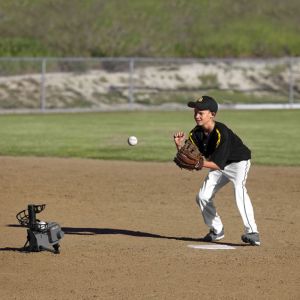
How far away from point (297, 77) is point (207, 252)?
34.1 m

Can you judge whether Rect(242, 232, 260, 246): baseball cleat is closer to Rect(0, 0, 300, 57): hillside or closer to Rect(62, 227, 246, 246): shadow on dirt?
Answer: Rect(62, 227, 246, 246): shadow on dirt

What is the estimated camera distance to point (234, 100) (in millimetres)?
40188

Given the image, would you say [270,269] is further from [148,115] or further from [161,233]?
[148,115]

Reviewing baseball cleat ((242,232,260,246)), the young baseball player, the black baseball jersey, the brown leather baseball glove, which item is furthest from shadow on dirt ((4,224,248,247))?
the brown leather baseball glove

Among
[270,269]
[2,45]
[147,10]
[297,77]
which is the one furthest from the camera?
[147,10]

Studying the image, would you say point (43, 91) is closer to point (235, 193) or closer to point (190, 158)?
point (235, 193)

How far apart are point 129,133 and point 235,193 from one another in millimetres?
15401

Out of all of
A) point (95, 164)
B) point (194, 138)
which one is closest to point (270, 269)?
point (194, 138)

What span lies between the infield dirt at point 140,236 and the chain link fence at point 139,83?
18.3m

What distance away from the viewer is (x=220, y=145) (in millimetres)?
10648

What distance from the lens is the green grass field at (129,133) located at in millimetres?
21469

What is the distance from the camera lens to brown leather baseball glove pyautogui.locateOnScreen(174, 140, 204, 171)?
1053 centimetres

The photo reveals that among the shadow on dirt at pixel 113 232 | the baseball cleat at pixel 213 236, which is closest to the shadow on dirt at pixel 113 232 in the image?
the shadow on dirt at pixel 113 232

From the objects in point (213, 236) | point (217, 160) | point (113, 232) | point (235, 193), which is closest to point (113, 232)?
point (113, 232)
